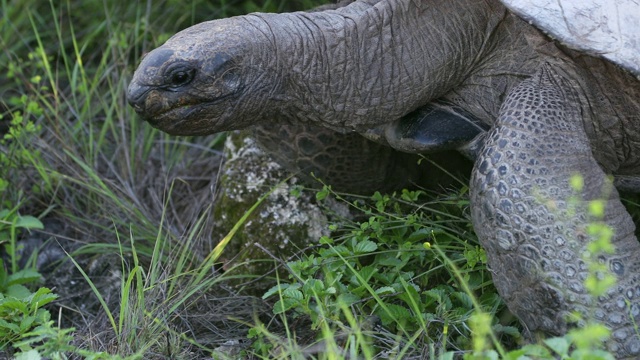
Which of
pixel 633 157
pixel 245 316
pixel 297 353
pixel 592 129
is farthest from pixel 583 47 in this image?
pixel 245 316

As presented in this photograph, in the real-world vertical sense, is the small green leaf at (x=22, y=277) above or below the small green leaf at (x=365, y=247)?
below

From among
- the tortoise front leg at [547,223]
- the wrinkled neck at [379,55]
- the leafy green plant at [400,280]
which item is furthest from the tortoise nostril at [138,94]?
the tortoise front leg at [547,223]

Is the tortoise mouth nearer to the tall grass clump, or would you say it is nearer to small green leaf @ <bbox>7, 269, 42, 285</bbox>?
the tall grass clump

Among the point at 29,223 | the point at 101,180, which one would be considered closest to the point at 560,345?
the point at 29,223

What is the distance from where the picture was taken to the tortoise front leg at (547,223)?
2643mm

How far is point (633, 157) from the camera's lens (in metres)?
3.22

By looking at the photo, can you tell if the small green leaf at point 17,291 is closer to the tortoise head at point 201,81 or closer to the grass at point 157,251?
the grass at point 157,251

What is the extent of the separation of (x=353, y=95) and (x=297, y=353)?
1065 millimetres

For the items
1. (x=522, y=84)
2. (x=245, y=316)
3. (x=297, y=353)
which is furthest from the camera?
(x=245, y=316)

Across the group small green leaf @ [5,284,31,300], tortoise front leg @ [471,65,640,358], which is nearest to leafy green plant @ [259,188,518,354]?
tortoise front leg @ [471,65,640,358]

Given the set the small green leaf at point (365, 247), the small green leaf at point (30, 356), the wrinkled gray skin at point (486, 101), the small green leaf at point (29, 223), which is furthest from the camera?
the small green leaf at point (29, 223)

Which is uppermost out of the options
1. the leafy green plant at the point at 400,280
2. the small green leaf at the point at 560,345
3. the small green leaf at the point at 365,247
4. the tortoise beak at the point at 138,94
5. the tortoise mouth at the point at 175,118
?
the small green leaf at the point at 560,345

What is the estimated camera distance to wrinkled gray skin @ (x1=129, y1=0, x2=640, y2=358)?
2.68 m

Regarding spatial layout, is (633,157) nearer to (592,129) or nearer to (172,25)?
(592,129)
